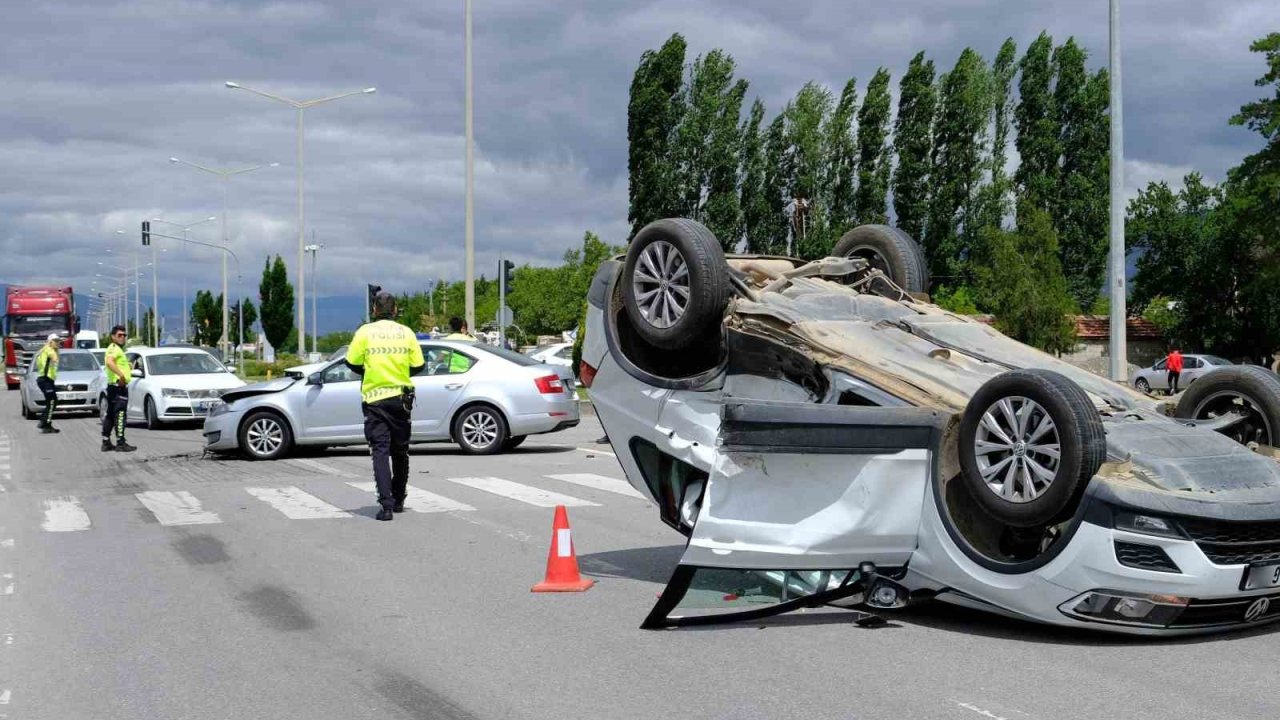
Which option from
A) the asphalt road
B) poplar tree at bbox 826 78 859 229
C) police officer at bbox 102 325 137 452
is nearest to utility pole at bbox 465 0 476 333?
police officer at bbox 102 325 137 452

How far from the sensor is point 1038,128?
53.3 metres

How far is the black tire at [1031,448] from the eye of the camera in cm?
582

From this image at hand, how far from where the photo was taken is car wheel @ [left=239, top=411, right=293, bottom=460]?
16859 millimetres

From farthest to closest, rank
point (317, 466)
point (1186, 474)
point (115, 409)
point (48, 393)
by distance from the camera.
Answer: point (48, 393), point (115, 409), point (317, 466), point (1186, 474)

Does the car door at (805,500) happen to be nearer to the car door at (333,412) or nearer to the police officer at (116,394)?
the car door at (333,412)

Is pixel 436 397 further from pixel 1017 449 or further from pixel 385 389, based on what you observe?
pixel 1017 449

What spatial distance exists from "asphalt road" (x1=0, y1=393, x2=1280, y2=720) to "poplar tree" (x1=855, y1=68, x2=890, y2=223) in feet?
146

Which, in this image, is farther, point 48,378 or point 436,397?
point 48,378

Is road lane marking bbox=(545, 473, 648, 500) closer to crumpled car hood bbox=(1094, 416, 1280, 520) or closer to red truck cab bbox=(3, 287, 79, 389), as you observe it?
crumpled car hood bbox=(1094, 416, 1280, 520)

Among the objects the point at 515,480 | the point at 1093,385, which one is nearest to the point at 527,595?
the point at 1093,385

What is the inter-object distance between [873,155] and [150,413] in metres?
→ 36.0

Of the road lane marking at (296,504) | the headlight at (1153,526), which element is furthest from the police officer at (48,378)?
the headlight at (1153,526)

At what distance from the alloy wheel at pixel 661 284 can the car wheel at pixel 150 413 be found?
59.4ft

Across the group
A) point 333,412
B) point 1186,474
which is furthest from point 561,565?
point 333,412
